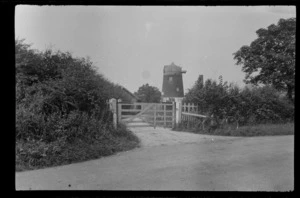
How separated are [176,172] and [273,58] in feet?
21.2

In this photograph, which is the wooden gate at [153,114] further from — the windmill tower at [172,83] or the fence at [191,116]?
the windmill tower at [172,83]

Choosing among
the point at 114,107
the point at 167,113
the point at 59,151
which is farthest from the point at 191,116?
the point at 59,151

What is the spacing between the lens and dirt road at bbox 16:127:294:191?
3.92m

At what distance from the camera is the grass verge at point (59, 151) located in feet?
15.5

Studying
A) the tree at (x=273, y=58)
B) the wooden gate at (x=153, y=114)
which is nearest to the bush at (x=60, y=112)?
the wooden gate at (x=153, y=114)

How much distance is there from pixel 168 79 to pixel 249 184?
1817 cm

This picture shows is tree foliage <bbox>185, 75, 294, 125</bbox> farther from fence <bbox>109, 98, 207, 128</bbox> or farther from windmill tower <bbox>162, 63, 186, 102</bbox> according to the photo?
windmill tower <bbox>162, 63, 186, 102</bbox>

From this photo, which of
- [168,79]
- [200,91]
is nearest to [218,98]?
[200,91]

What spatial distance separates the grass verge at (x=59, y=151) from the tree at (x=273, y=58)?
5360 mm

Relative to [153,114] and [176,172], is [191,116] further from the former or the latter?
[176,172]

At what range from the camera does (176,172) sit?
4.50 metres

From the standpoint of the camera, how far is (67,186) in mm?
3863

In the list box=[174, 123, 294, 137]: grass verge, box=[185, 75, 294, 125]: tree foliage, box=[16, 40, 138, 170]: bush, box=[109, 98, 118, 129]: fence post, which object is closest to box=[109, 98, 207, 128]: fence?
box=[185, 75, 294, 125]: tree foliage

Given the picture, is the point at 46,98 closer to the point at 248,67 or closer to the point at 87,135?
the point at 87,135
